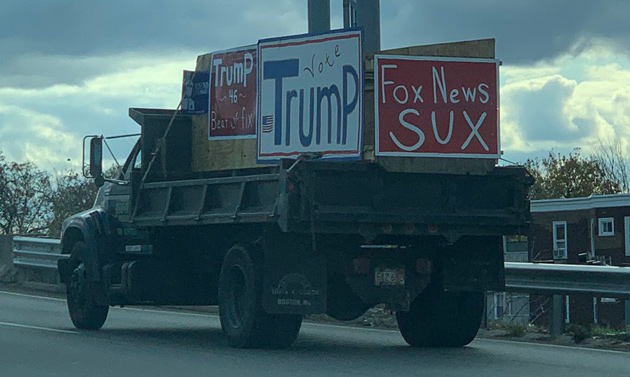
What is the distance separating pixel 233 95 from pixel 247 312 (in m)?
2.70

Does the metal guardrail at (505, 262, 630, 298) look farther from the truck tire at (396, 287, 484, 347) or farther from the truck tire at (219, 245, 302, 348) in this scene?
the truck tire at (219, 245, 302, 348)

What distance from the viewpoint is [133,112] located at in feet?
51.6

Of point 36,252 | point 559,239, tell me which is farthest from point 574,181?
point 36,252

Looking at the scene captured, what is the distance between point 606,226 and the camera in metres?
62.0

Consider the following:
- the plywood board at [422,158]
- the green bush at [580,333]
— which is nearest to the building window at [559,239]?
the green bush at [580,333]

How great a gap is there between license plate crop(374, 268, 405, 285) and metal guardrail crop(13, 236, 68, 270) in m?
12.1

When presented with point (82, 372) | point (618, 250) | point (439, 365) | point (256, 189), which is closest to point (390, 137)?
point (256, 189)

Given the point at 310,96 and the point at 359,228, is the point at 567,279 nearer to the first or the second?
the point at 359,228

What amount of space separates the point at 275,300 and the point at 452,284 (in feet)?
6.26

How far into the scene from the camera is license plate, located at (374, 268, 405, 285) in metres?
12.8

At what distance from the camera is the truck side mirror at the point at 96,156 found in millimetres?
16078

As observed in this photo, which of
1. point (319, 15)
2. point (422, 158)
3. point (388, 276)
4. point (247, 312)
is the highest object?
point (319, 15)

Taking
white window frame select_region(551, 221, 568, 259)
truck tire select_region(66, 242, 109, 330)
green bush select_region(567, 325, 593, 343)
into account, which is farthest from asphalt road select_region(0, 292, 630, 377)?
white window frame select_region(551, 221, 568, 259)

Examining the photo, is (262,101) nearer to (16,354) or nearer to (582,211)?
(16,354)
